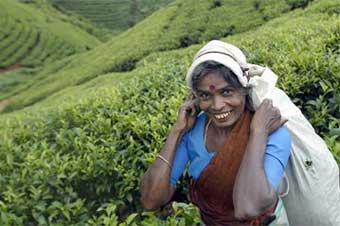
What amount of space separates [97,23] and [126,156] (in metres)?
39.4

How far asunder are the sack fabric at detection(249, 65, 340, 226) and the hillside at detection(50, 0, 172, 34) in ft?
127

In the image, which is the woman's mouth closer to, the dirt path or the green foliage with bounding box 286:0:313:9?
the green foliage with bounding box 286:0:313:9

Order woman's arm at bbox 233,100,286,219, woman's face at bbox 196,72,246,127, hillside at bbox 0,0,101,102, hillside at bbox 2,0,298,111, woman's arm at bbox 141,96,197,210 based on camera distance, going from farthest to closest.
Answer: hillside at bbox 0,0,101,102, hillside at bbox 2,0,298,111, woman's arm at bbox 141,96,197,210, woman's face at bbox 196,72,246,127, woman's arm at bbox 233,100,286,219

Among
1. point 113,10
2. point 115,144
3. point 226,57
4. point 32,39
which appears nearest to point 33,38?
point 32,39

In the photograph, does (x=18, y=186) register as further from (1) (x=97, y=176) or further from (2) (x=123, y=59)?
(2) (x=123, y=59)

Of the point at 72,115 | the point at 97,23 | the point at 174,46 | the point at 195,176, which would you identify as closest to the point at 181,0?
the point at 174,46

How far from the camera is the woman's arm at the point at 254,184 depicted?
6.19 ft

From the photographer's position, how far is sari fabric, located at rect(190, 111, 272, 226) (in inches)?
78.2

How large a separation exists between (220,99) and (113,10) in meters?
41.3

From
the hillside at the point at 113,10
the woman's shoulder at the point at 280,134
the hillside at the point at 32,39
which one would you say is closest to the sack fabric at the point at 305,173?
the woman's shoulder at the point at 280,134

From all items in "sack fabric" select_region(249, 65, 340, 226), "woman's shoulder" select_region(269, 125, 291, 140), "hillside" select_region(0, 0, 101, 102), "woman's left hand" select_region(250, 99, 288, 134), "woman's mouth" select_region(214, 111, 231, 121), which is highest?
"hillside" select_region(0, 0, 101, 102)

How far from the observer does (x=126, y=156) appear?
3047 millimetres

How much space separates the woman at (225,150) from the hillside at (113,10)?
38586 mm

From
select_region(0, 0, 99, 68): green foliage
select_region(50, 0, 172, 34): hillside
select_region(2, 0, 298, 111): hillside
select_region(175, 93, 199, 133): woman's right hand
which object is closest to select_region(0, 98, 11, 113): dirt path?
select_region(2, 0, 298, 111): hillside
